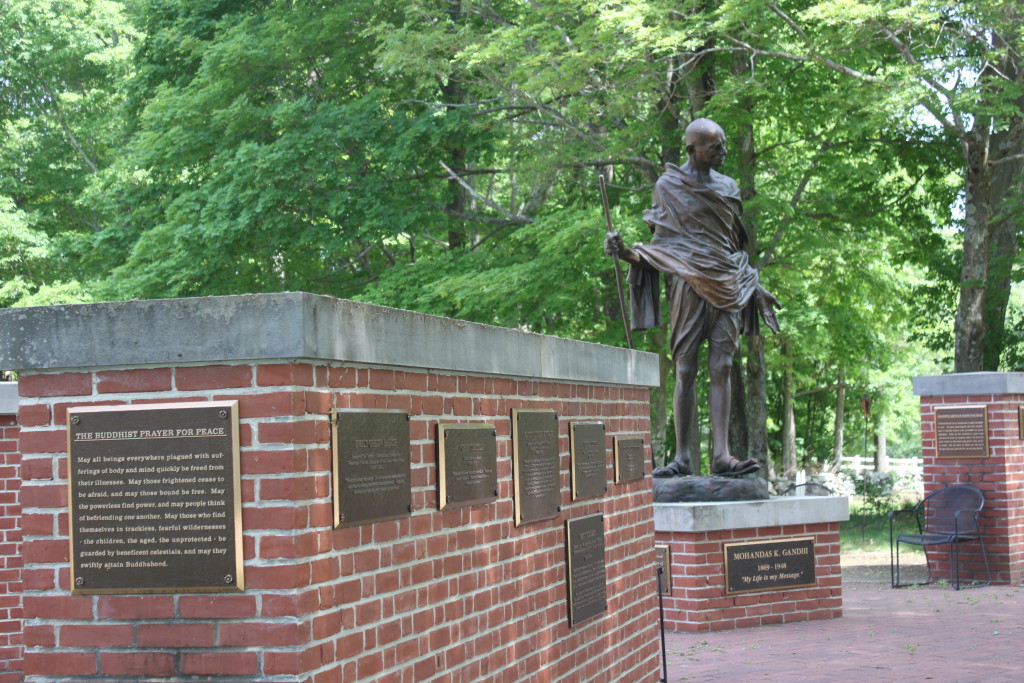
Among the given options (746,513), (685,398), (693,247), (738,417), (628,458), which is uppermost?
(693,247)

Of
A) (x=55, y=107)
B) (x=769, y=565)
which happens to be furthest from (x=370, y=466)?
(x=55, y=107)

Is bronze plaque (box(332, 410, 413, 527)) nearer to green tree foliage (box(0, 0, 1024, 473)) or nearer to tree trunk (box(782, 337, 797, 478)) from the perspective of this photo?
green tree foliage (box(0, 0, 1024, 473))

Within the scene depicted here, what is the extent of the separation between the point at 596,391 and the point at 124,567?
3.69 meters

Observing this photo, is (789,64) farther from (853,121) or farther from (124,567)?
(124,567)

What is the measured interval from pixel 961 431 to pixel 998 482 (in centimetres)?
68

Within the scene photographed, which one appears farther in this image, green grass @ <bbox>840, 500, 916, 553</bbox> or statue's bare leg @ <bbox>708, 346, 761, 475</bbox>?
green grass @ <bbox>840, 500, 916, 553</bbox>

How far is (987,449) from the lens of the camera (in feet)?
43.2

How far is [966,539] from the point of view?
13.0m

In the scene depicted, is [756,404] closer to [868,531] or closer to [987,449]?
[868,531]

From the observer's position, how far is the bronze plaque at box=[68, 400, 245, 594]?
3.65 m

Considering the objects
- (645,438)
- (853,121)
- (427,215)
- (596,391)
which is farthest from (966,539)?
(427,215)

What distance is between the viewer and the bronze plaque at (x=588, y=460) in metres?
6.34

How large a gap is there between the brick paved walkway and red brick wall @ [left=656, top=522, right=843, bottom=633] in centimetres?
13

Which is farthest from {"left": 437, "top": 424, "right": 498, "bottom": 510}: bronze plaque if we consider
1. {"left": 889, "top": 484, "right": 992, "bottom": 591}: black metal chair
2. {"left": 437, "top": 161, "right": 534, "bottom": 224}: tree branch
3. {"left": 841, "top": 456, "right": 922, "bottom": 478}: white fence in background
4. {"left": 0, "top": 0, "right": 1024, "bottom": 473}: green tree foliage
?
{"left": 841, "top": 456, "right": 922, "bottom": 478}: white fence in background
